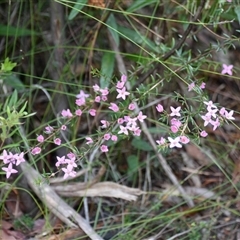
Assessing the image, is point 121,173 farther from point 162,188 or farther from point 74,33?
point 74,33

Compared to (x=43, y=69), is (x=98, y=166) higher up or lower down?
lower down

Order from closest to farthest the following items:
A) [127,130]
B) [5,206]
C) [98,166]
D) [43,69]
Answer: [127,130], [5,206], [98,166], [43,69]

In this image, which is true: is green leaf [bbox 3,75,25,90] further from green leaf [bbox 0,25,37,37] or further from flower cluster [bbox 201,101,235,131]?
flower cluster [bbox 201,101,235,131]

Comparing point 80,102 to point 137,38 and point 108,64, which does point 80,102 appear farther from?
point 137,38

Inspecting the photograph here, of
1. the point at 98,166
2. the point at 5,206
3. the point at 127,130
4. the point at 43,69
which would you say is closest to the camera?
the point at 127,130

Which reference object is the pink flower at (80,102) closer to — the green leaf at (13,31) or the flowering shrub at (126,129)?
the flowering shrub at (126,129)

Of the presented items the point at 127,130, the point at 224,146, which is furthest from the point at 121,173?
the point at 127,130
